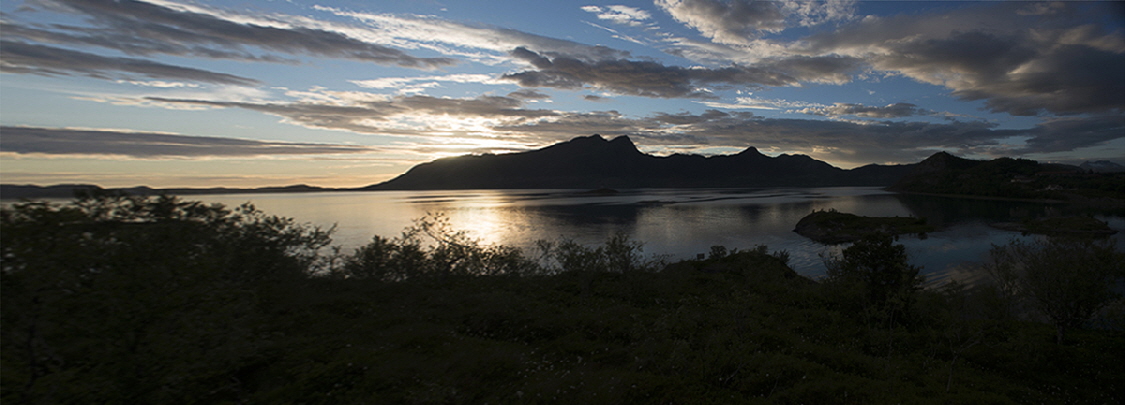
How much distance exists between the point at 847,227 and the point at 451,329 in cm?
7230

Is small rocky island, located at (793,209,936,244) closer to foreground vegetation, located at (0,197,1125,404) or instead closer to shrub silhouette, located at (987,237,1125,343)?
foreground vegetation, located at (0,197,1125,404)

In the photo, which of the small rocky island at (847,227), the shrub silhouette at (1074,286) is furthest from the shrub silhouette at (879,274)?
the small rocky island at (847,227)

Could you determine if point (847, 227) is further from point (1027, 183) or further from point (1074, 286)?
point (1027, 183)

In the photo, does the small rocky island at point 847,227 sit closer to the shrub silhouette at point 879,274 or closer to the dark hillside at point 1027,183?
the shrub silhouette at point 879,274

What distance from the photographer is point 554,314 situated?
19.0 metres

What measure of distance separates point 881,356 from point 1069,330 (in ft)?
34.7

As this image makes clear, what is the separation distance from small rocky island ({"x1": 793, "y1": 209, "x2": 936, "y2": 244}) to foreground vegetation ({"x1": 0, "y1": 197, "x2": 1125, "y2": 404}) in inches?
1647

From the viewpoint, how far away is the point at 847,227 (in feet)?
224

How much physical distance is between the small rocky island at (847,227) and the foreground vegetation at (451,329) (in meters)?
41.8

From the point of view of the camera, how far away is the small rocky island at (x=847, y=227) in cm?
6486

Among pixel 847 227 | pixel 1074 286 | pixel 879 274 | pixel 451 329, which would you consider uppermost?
pixel 1074 286

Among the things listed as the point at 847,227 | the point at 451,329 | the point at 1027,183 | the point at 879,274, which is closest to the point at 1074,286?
the point at 879,274

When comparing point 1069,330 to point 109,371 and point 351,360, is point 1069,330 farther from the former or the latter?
point 109,371

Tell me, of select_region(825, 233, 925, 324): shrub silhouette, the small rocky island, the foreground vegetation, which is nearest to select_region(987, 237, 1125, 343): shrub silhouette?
the foreground vegetation
